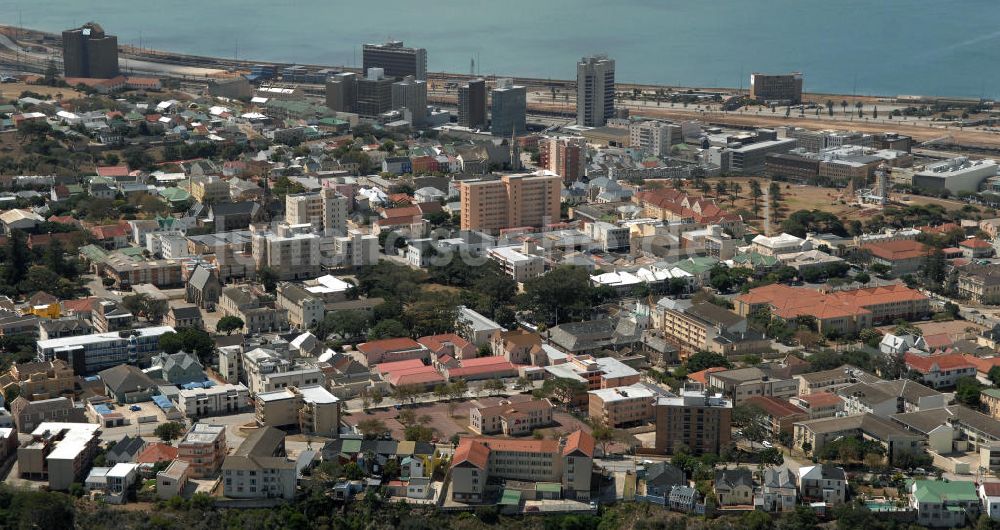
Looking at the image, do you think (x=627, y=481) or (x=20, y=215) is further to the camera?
(x=20, y=215)

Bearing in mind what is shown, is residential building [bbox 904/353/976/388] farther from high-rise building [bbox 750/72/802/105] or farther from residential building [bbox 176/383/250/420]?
high-rise building [bbox 750/72/802/105]

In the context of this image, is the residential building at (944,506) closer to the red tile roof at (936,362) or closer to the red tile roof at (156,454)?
the red tile roof at (936,362)

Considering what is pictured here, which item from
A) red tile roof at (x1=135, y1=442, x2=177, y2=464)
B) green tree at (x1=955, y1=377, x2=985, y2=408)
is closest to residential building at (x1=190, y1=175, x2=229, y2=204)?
red tile roof at (x1=135, y1=442, x2=177, y2=464)

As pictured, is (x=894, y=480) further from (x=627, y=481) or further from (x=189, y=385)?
(x=189, y=385)

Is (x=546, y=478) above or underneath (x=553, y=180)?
underneath

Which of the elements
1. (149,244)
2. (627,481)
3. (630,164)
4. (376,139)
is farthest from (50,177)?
(627,481)

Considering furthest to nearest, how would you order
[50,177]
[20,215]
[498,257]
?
[50,177] → [20,215] → [498,257]
